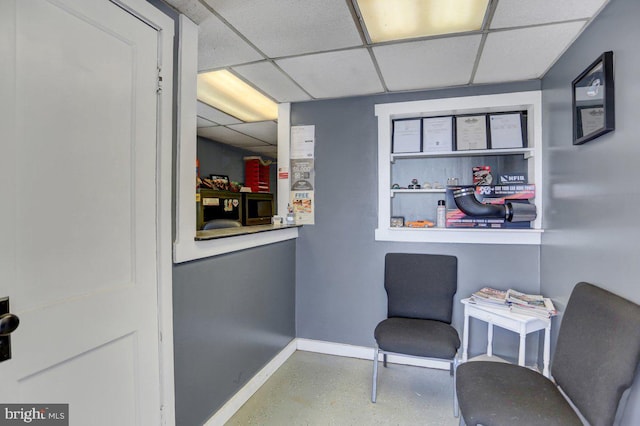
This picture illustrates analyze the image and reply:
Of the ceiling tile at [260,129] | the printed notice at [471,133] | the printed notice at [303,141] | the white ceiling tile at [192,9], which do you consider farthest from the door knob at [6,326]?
the ceiling tile at [260,129]

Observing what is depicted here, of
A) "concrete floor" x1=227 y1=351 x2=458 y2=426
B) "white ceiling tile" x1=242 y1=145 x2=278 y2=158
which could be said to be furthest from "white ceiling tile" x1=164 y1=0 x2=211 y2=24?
"white ceiling tile" x1=242 y1=145 x2=278 y2=158

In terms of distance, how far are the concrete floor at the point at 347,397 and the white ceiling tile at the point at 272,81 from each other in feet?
7.38

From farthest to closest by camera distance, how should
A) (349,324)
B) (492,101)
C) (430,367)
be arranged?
(349,324)
(430,367)
(492,101)

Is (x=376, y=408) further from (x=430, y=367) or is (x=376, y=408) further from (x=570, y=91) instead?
(x=570, y=91)

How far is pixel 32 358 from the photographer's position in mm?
1000

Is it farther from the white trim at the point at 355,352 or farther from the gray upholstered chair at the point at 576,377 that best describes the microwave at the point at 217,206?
the gray upholstered chair at the point at 576,377

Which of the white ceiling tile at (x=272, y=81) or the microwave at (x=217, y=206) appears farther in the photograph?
the microwave at (x=217, y=206)

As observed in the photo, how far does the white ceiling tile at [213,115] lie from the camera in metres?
3.13

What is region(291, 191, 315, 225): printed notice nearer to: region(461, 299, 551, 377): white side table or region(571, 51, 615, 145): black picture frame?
region(461, 299, 551, 377): white side table

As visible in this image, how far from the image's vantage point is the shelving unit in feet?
7.61

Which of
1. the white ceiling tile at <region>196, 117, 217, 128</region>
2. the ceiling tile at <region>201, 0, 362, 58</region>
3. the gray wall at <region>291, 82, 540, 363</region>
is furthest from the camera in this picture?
the white ceiling tile at <region>196, 117, 217, 128</region>

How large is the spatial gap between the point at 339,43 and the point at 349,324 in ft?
7.15

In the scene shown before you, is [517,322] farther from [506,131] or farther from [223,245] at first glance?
[223,245]

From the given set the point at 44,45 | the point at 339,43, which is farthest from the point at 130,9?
the point at 339,43
